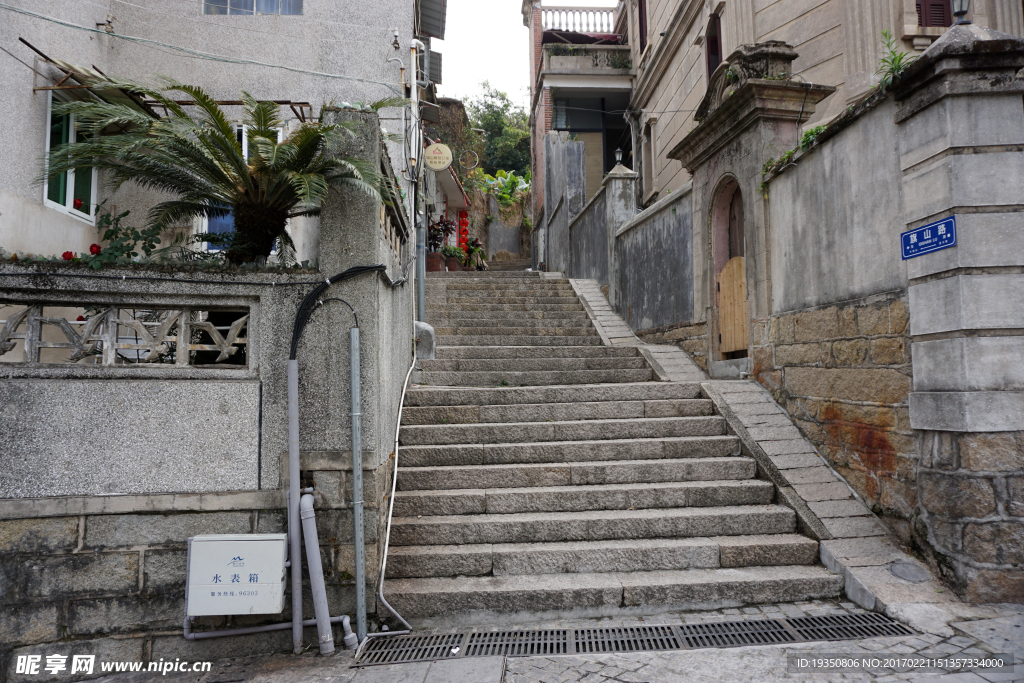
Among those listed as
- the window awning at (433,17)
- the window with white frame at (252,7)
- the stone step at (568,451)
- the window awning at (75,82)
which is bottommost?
the stone step at (568,451)

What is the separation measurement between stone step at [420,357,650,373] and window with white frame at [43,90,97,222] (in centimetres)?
454

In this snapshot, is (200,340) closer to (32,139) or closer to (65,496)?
(65,496)

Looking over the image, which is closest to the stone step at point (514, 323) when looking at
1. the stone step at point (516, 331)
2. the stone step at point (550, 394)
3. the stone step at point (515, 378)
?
the stone step at point (516, 331)

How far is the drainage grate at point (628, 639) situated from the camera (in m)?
3.68

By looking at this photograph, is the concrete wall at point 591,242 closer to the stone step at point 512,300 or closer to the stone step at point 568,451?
the stone step at point 512,300

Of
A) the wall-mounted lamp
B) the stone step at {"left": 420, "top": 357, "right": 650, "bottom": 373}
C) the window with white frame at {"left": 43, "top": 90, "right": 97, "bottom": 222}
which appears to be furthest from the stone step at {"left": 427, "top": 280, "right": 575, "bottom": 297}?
the wall-mounted lamp

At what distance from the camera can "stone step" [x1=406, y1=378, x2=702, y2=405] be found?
639 centimetres

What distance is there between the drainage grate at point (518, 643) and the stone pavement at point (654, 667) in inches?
3.8

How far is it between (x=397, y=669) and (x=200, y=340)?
2.46m

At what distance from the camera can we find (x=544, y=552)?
4418mm

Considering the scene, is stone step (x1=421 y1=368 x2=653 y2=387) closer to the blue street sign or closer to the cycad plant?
the cycad plant

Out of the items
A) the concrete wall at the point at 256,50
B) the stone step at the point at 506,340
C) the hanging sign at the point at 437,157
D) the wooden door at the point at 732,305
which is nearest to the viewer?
the wooden door at the point at 732,305

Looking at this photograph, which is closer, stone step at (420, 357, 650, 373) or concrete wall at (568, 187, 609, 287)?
stone step at (420, 357, 650, 373)

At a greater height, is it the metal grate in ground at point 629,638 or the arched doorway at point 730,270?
the arched doorway at point 730,270
